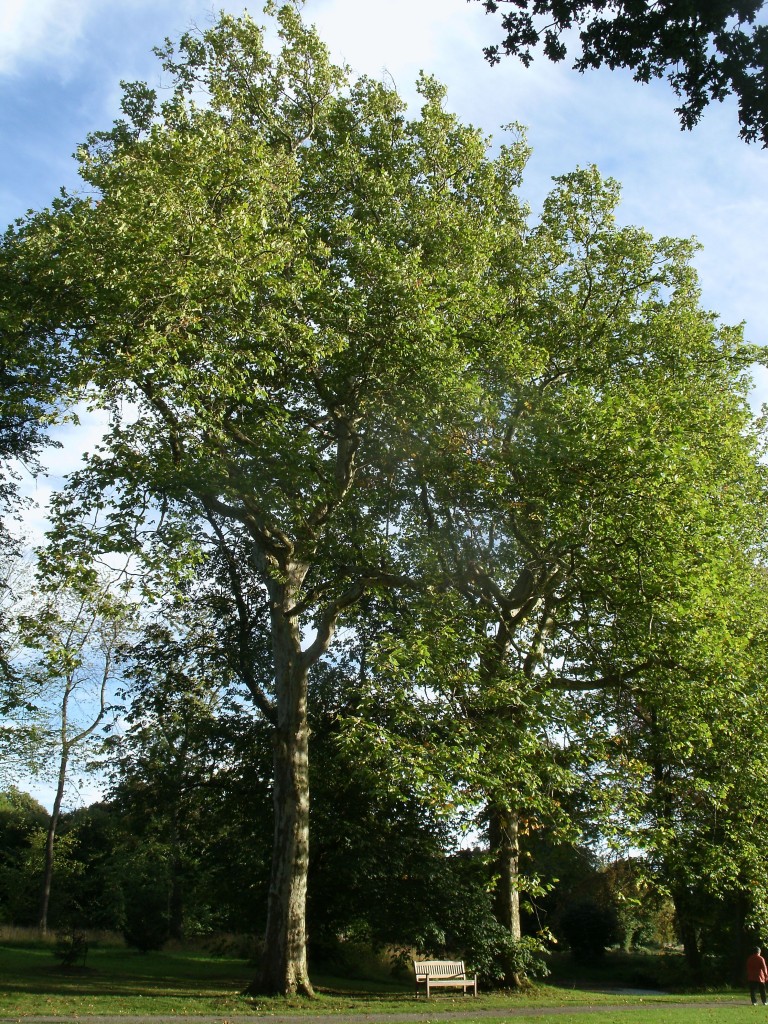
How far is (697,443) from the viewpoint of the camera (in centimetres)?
1748

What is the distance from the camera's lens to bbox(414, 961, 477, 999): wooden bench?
19.5 metres

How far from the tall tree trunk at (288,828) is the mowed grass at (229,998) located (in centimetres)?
67

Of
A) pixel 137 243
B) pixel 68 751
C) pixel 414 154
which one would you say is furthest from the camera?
pixel 68 751

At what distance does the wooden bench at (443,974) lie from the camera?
19484mm

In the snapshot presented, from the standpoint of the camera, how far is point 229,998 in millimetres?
15203

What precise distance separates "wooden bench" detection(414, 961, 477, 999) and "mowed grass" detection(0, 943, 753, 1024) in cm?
33

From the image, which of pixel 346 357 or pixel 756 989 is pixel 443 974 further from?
pixel 346 357

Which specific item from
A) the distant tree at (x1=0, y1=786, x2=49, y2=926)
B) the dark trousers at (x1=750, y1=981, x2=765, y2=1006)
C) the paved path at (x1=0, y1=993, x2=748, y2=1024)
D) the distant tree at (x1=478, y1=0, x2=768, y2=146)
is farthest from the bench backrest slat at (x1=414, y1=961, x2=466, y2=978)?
the distant tree at (x1=0, y1=786, x2=49, y2=926)

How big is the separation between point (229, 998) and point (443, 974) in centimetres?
673

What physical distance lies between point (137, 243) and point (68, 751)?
96.1 feet

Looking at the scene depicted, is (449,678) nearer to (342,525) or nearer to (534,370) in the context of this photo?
(342,525)

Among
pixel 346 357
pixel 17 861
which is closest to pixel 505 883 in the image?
pixel 346 357

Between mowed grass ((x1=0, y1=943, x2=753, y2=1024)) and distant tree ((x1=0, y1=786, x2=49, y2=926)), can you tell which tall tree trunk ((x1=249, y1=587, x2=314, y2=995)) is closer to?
mowed grass ((x1=0, y1=943, x2=753, y2=1024))

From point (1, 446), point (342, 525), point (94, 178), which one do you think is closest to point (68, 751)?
point (1, 446)
